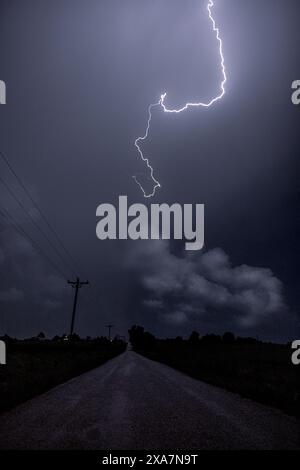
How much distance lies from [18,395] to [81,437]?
5503mm

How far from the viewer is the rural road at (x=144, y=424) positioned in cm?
613

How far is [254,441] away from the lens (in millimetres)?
6391

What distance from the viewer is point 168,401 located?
36.7 feet

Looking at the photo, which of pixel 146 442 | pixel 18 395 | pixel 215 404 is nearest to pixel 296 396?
pixel 215 404

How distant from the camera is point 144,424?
7.67 meters

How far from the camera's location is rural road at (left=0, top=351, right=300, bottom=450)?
6.13 meters

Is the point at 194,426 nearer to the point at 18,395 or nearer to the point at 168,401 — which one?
the point at 168,401

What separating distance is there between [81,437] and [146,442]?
1248 mm

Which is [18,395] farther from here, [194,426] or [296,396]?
[296,396]

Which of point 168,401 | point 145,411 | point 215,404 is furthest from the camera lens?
point 168,401
